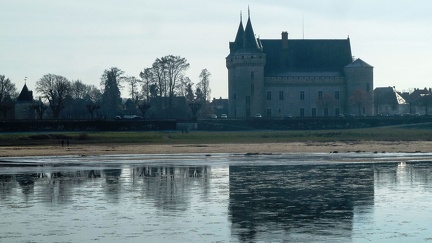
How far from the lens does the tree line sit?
134 m

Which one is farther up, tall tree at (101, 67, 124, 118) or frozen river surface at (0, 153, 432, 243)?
tall tree at (101, 67, 124, 118)

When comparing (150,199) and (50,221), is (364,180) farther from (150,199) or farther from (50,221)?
(50,221)

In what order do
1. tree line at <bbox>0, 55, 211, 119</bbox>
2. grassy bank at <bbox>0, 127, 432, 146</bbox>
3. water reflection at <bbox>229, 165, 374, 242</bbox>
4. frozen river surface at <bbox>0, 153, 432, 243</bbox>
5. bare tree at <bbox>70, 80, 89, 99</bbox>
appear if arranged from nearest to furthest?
1. frozen river surface at <bbox>0, 153, 432, 243</bbox>
2. water reflection at <bbox>229, 165, 374, 242</bbox>
3. grassy bank at <bbox>0, 127, 432, 146</bbox>
4. tree line at <bbox>0, 55, 211, 119</bbox>
5. bare tree at <bbox>70, 80, 89, 99</bbox>

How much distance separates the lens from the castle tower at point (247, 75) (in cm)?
13425

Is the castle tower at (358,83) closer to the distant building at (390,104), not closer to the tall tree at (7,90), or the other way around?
the distant building at (390,104)

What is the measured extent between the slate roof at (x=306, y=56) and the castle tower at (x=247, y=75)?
4057 mm

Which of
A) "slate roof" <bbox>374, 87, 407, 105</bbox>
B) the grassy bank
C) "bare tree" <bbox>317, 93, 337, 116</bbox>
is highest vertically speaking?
"slate roof" <bbox>374, 87, 407, 105</bbox>

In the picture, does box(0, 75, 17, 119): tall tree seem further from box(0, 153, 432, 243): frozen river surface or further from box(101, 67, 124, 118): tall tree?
box(0, 153, 432, 243): frozen river surface

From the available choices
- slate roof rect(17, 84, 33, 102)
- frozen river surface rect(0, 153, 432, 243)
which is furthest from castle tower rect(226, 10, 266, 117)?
frozen river surface rect(0, 153, 432, 243)

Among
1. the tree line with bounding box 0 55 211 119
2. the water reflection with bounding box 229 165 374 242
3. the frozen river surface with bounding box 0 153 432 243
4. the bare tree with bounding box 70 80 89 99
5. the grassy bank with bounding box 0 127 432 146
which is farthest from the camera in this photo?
the bare tree with bounding box 70 80 89 99

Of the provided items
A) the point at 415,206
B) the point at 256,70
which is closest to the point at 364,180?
the point at 415,206

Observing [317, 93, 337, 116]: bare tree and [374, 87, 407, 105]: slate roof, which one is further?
[374, 87, 407, 105]: slate roof

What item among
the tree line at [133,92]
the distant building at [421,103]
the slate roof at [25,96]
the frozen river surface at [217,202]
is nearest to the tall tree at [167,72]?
the tree line at [133,92]

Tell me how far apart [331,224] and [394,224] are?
5.67ft
